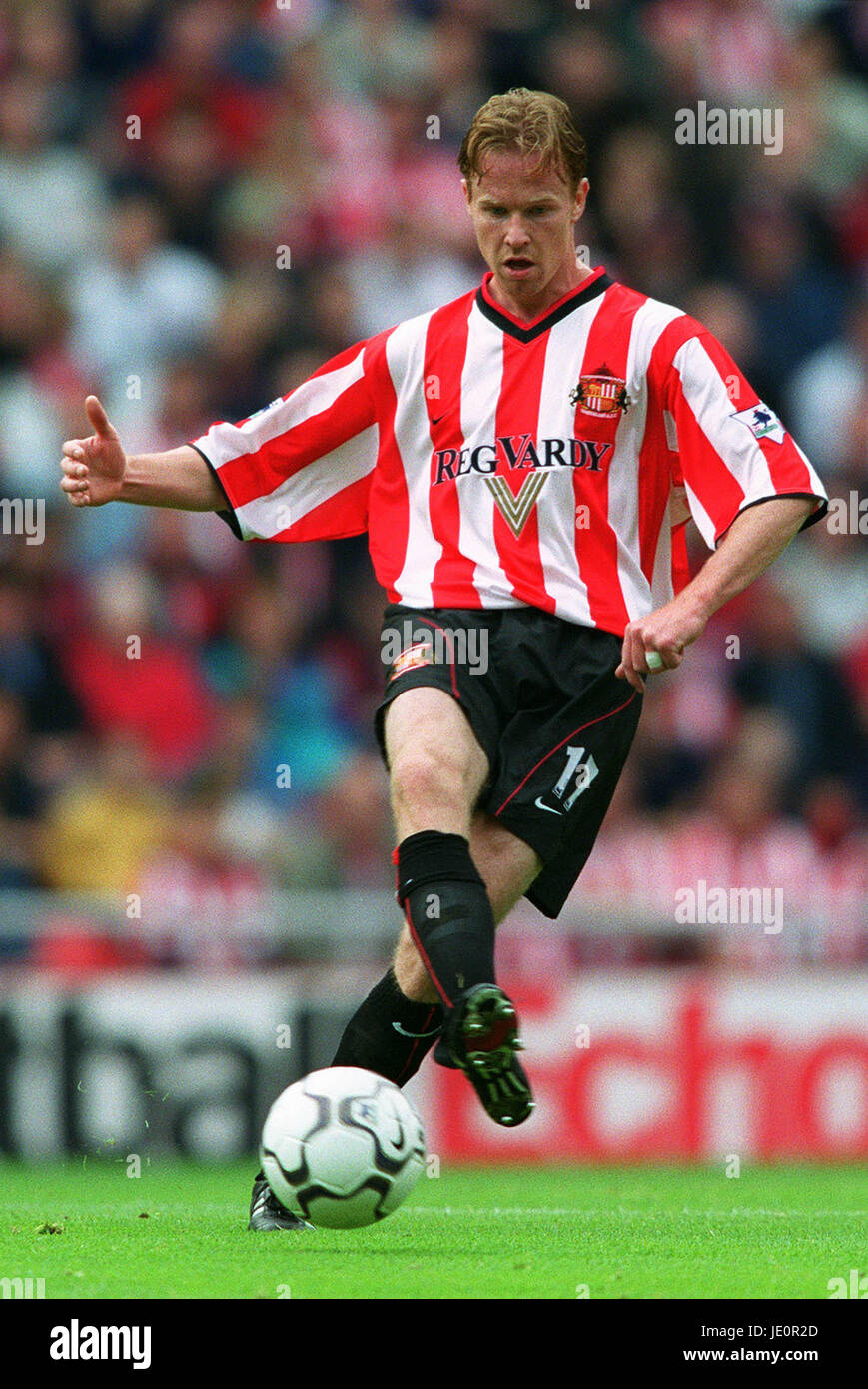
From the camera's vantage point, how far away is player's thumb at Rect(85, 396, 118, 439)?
5016mm

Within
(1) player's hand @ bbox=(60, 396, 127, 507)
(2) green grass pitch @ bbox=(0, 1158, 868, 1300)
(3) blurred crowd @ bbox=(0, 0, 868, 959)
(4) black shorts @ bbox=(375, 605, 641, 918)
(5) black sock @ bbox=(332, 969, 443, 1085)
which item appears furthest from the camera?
(3) blurred crowd @ bbox=(0, 0, 868, 959)

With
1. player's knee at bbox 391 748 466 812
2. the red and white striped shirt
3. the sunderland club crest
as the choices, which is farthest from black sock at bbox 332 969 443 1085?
the sunderland club crest

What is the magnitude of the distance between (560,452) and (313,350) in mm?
5810

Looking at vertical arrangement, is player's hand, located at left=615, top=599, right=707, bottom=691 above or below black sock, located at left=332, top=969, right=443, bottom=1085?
above

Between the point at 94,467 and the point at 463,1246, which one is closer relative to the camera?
the point at 463,1246

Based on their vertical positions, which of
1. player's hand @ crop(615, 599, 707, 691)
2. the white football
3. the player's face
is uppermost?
the player's face

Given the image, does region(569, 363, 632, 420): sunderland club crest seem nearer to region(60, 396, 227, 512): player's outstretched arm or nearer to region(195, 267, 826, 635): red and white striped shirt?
region(195, 267, 826, 635): red and white striped shirt

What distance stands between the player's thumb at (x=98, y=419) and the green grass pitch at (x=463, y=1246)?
190 centimetres

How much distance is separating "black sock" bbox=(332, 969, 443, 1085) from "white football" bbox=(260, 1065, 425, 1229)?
35 cm

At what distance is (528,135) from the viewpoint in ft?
16.2

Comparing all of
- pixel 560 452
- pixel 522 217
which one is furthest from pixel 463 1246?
pixel 522 217

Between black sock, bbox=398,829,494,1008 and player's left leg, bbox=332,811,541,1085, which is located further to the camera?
player's left leg, bbox=332,811,541,1085

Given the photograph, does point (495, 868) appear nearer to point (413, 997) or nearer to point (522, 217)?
point (413, 997)
